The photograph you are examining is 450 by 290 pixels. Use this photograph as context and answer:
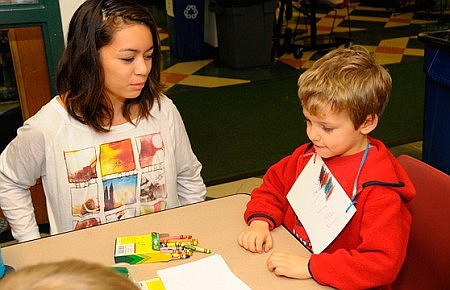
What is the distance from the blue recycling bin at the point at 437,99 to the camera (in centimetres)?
278

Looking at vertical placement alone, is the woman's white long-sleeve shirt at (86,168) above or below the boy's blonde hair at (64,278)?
below

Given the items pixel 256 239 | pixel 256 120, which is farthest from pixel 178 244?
pixel 256 120

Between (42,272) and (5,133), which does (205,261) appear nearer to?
(42,272)

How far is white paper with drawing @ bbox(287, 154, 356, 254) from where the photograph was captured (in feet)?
4.36

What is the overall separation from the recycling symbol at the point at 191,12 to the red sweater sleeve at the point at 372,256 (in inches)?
189

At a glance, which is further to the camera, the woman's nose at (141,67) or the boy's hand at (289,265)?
the woman's nose at (141,67)

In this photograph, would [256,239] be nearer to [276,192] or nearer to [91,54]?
[276,192]

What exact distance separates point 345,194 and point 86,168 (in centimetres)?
77

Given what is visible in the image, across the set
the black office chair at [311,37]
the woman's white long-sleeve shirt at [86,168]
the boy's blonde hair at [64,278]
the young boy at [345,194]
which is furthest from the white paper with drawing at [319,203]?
the black office chair at [311,37]

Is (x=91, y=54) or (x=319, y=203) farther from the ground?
(x=91, y=54)

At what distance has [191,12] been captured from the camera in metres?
5.80

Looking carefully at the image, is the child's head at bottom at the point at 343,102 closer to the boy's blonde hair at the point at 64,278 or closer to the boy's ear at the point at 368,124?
the boy's ear at the point at 368,124

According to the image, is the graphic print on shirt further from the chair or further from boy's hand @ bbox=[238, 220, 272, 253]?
the chair

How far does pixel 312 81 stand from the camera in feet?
4.58
